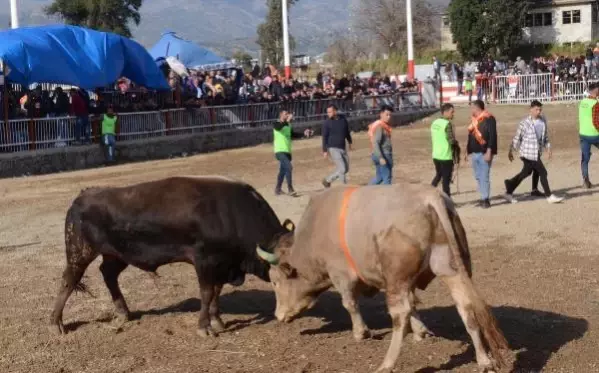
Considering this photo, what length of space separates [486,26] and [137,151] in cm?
4260

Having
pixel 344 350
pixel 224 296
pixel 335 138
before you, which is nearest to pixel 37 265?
pixel 224 296

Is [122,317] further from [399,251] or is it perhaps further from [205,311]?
[399,251]

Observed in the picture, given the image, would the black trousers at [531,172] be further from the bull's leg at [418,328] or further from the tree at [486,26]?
the tree at [486,26]

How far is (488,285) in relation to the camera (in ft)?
32.5

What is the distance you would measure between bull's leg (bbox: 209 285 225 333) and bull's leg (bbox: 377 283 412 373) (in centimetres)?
210

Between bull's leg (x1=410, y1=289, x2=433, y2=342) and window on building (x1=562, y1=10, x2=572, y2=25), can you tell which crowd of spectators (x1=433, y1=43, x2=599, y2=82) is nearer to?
window on building (x1=562, y1=10, x2=572, y2=25)

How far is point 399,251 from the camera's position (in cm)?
671

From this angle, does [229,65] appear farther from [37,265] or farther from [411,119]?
[37,265]

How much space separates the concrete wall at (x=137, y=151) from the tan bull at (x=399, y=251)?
17.4m

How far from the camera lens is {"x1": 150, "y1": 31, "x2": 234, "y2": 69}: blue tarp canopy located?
125 ft

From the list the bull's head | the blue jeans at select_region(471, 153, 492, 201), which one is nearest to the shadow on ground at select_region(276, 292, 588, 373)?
the bull's head

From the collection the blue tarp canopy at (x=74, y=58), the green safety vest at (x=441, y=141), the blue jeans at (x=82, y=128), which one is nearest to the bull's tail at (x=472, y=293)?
the green safety vest at (x=441, y=141)

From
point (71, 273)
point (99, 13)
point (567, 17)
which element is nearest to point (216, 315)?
point (71, 273)

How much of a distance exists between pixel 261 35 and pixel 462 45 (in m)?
31.7
